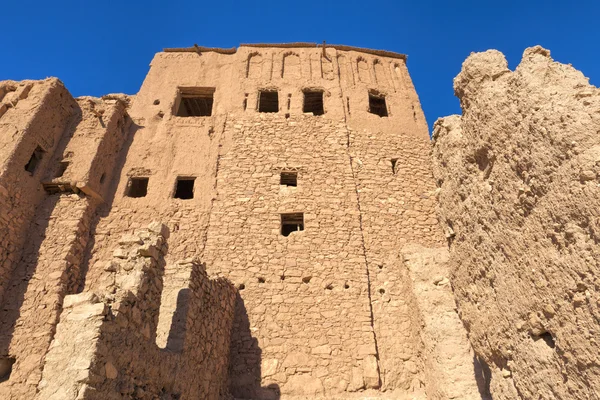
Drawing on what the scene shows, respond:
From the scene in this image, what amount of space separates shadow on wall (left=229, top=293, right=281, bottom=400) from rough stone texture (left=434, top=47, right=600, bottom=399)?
15.0 feet

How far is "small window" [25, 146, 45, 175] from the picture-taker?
1030cm

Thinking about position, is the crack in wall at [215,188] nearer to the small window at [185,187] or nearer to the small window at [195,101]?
the small window at [185,187]

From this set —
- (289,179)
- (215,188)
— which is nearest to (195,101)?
(215,188)

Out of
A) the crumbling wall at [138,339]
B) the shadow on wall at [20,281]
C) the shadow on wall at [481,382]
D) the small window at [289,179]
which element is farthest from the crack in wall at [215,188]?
the shadow on wall at [481,382]

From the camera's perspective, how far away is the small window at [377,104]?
1382 centimetres

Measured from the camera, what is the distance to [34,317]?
8281 millimetres

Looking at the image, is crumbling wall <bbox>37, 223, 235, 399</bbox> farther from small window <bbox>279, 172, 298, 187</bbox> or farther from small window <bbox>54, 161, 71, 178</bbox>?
small window <bbox>54, 161, 71, 178</bbox>

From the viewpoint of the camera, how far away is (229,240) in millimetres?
9641

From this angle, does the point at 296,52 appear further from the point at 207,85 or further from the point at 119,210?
the point at 119,210

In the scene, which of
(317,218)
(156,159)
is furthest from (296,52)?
(317,218)

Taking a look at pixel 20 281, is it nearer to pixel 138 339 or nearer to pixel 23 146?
pixel 23 146

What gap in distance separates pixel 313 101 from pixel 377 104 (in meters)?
2.12

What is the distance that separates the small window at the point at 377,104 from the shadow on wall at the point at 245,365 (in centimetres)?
837

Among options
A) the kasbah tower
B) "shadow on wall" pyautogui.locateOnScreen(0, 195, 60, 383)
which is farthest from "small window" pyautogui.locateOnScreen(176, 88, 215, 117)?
"shadow on wall" pyautogui.locateOnScreen(0, 195, 60, 383)
